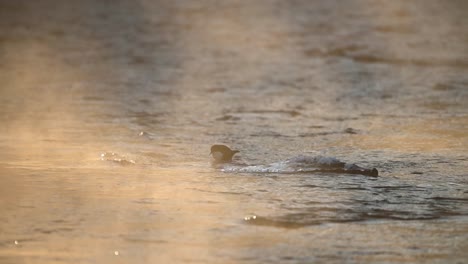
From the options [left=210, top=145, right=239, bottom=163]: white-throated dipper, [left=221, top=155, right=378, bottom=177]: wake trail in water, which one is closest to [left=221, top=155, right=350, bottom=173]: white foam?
[left=221, top=155, right=378, bottom=177]: wake trail in water

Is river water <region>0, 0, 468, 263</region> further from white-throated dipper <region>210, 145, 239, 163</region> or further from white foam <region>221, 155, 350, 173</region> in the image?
white-throated dipper <region>210, 145, 239, 163</region>

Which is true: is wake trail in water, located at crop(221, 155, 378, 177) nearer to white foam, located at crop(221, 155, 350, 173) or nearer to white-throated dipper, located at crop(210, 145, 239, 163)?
white foam, located at crop(221, 155, 350, 173)

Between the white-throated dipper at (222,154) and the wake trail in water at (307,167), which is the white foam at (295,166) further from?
the white-throated dipper at (222,154)

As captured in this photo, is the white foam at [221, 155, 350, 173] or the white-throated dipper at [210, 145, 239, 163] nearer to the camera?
the white foam at [221, 155, 350, 173]

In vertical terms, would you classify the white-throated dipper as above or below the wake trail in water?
above

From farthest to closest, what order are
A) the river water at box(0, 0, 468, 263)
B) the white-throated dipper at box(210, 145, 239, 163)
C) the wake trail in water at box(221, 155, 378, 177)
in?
the white-throated dipper at box(210, 145, 239, 163) → the wake trail in water at box(221, 155, 378, 177) → the river water at box(0, 0, 468, 263)

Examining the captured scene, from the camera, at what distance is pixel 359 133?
29.5 feet

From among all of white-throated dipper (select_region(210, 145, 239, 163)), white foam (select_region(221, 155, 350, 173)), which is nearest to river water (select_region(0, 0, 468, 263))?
white foam (select_region(221, 155, 350, 173))

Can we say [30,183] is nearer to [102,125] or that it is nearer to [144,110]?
[102,125]

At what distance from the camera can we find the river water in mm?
5121

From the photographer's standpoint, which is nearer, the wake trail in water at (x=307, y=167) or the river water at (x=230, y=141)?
the river water at (x=230, y=141)

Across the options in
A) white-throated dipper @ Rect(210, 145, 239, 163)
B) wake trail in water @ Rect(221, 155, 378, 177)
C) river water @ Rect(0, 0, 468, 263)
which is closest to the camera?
river water @ Rect(0, 0, 468, 263)

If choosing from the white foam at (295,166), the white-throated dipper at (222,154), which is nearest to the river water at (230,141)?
the white foam at (295,166)

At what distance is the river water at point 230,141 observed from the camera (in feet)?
16.8
